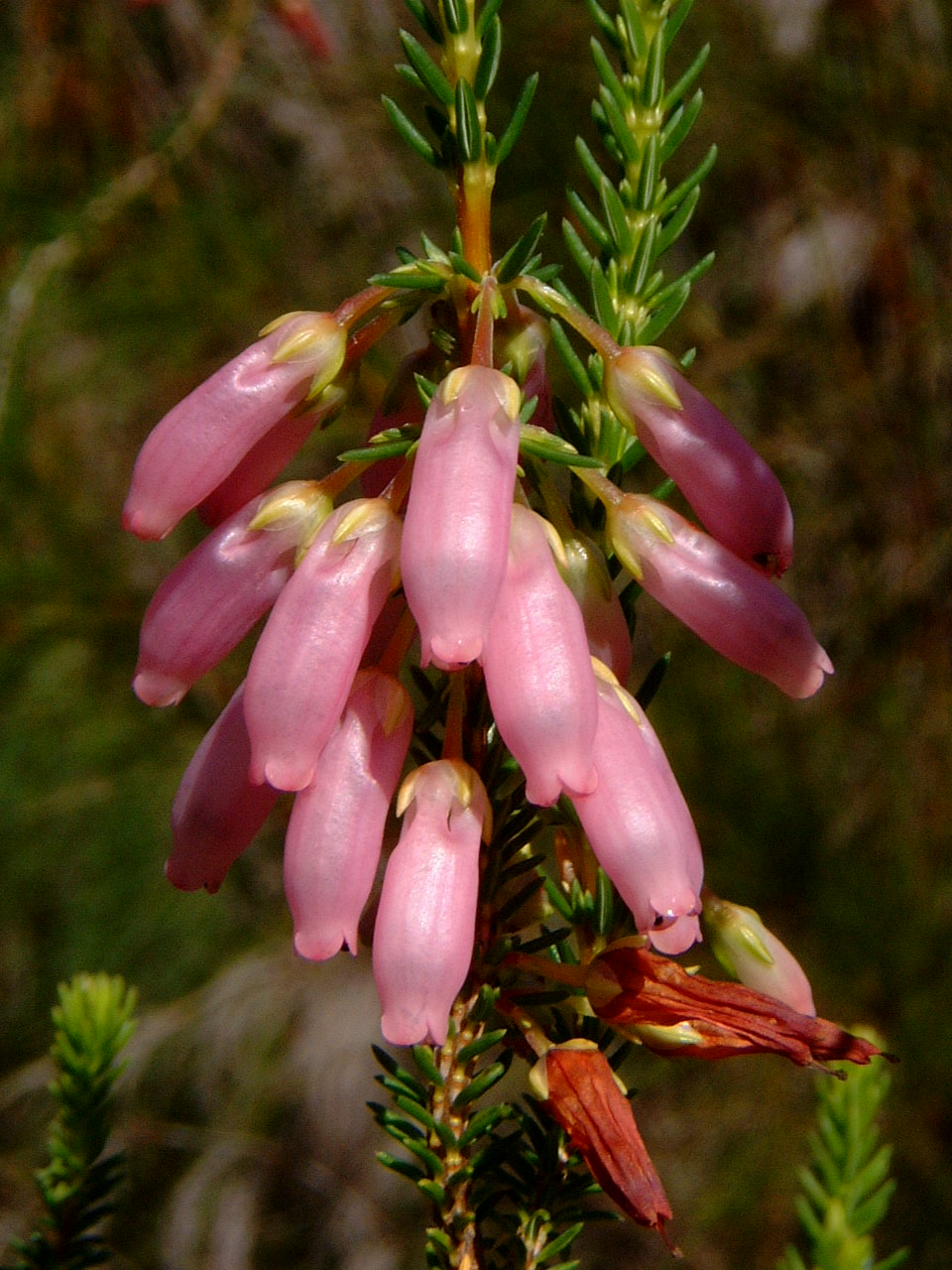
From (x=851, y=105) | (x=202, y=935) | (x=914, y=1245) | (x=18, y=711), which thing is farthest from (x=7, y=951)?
(x=851, y=105)

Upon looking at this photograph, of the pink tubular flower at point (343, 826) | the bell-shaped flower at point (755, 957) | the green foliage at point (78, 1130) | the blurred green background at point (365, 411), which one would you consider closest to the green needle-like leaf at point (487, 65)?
the pink tubular flower at point (343, 826)

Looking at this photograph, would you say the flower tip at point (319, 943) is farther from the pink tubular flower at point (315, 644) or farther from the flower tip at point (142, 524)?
the flower tip at point (142, 524)

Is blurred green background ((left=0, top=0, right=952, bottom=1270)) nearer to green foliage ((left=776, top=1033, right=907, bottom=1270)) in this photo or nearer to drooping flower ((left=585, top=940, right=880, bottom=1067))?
green foliage ((left=776, top=1033, right=907, bottom=1270))

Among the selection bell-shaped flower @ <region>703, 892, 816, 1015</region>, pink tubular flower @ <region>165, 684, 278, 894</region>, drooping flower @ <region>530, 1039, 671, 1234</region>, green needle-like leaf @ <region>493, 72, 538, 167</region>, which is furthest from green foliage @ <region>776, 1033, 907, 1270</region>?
green needle-like leaf @ <region>493, 72, 538, 167</region>

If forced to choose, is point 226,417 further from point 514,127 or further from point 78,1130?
point 78,1130

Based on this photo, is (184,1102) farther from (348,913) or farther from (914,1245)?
(348,913)

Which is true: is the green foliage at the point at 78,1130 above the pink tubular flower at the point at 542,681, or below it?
below
